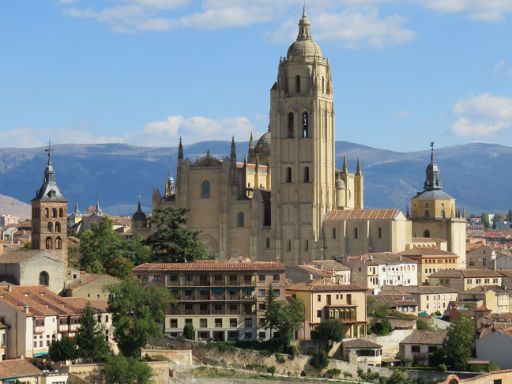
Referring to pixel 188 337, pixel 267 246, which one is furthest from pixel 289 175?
pixel 188 337

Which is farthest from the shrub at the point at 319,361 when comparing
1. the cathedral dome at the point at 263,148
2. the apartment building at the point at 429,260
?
the cathedral dome at the point at 263,148

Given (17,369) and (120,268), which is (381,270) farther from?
(17,369)

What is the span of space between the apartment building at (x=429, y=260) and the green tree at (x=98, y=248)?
2484 cm

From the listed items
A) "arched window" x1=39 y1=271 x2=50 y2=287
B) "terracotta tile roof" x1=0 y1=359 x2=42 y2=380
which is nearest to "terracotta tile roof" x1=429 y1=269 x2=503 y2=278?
"arched window" x1=39 y1=271 x2=50 y2=287

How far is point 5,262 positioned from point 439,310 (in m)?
31.8

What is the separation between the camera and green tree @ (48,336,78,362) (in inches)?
2623

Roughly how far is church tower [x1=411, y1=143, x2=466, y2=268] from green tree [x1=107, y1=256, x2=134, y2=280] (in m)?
→ 45.0

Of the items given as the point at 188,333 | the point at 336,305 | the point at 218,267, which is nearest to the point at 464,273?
the point at 336,305

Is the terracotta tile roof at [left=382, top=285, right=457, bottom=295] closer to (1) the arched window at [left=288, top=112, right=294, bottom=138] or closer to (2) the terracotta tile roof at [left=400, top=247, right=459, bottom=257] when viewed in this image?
(2) the terracotta tile roof at [left=400, top=247, right=459, bottom=257]

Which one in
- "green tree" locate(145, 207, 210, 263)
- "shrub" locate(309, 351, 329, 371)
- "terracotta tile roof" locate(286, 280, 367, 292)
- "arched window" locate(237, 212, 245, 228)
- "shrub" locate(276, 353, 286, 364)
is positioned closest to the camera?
"shrub" locate(276, 353, 286, 364)

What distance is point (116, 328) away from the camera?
70688 millimetres

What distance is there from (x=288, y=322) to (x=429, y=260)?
141 feet

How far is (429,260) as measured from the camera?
116 m

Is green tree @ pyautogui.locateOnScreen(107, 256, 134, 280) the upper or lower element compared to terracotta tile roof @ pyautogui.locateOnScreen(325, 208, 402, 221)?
lower
